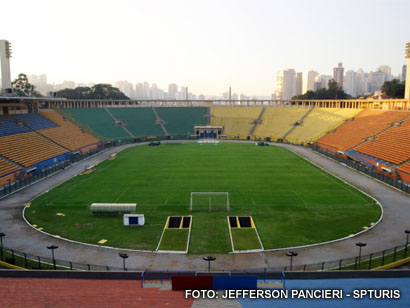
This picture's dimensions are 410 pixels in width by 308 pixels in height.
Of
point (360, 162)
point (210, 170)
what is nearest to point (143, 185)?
point (210, 170)

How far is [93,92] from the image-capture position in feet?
410

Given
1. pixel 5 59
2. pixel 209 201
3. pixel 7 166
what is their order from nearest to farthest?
1. pixel 209 201
2. pixel 7 166
3. pixel 5 59

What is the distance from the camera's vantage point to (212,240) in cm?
2217

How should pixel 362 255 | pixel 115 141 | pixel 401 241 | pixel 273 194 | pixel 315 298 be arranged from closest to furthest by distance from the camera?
pixel 315 298, pixel 362 255, pixel 401 241, pixel 273 194, pixel 115 141

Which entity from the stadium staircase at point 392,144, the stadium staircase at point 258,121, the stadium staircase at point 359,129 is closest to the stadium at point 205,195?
the stadium staircase at point 392,144

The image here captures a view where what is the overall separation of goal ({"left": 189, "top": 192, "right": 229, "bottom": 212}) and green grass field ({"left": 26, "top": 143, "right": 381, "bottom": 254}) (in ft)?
2.32

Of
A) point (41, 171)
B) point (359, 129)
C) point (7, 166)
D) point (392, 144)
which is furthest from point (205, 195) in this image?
point (359, 129)

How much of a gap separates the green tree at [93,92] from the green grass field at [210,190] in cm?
7881

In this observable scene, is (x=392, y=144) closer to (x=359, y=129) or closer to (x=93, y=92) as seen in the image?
(x=359, y=129)

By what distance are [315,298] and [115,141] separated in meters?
63.8

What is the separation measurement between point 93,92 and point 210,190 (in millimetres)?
103383

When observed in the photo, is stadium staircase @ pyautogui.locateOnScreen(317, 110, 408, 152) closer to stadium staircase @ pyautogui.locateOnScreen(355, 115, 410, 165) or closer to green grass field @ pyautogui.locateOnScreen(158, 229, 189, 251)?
stadium staircase @ pyautogui.locateOnScreen(355, 115, 410, 165)

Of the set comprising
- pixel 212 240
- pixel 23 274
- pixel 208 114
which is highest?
pixel 208 114

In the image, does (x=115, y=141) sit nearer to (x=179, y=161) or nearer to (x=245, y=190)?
(x=179, y=161)
